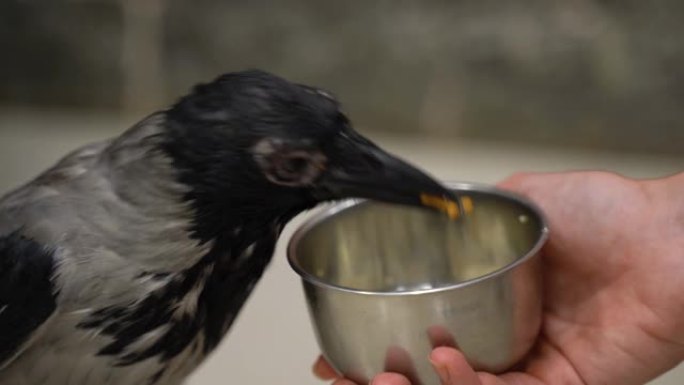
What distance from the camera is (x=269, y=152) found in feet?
1.93

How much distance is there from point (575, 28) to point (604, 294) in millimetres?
622

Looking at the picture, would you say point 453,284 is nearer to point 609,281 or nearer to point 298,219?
point 609,281

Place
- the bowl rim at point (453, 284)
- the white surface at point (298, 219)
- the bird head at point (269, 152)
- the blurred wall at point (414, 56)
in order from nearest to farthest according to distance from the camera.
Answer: the bird head at point (269, 152) → the bowl rim at point (453, 284) → the white surface at point (298, 219) → the blurred wall at point (414, 56)

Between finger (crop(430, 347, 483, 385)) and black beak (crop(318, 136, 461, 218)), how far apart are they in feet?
0.37

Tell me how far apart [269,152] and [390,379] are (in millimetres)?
207

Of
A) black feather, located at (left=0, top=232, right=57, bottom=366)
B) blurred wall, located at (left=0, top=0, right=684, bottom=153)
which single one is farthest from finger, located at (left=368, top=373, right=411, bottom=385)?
blurred wall, located at (left=0, top=0, right=684, bottom=153)

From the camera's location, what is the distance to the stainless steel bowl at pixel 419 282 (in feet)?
2.29

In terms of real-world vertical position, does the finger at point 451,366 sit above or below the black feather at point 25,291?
below

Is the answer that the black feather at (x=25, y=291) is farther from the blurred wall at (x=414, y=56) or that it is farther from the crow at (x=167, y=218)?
the blurred wall at (x=414, y=56)

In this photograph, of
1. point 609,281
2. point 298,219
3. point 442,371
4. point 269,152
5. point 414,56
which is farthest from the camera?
point 414,56

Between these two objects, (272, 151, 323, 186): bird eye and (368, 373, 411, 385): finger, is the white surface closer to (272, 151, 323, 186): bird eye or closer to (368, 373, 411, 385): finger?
(368, 373, 411, 385): finger

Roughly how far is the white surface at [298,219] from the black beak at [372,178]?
0.57m

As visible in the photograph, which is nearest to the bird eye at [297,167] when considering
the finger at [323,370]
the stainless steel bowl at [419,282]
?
the stainless steel bowl at [419,282]

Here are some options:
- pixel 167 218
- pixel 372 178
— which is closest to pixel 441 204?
pixel 372 178
